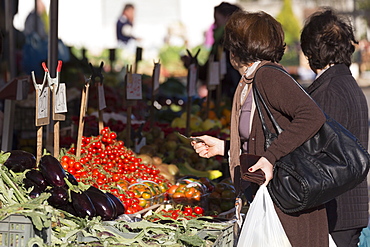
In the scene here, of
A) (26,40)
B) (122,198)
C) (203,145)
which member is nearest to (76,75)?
(26,40)

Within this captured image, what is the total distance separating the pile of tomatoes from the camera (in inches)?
155

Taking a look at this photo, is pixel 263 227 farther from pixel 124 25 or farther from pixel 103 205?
pixel 124 25

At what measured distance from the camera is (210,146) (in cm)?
328

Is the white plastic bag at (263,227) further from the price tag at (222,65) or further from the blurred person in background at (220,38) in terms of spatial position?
the price tag at (222,65)

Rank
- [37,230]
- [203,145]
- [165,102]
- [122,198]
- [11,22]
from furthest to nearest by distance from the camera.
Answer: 1. [165,102]
2. [11,22]
3. [122,198]
4. [203,145]
5. [37,230]

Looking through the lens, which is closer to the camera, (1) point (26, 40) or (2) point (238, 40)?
(2) point (238, 40)

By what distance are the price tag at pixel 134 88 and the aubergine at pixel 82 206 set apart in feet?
5.45

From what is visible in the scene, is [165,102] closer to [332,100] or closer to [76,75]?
[76,75]

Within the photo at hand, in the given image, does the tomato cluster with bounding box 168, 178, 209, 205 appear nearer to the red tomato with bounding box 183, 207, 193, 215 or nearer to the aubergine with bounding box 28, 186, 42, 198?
the red tomato with bounding box 183, 207, 193, 215

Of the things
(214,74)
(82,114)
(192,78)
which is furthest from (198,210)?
(214,74)

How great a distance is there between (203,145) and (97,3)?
24142 millimetres

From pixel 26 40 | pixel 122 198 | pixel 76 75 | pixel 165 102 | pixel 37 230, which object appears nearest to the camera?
pixel 37 230

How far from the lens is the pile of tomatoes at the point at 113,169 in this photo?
3.95 m

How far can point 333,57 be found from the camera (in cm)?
349
